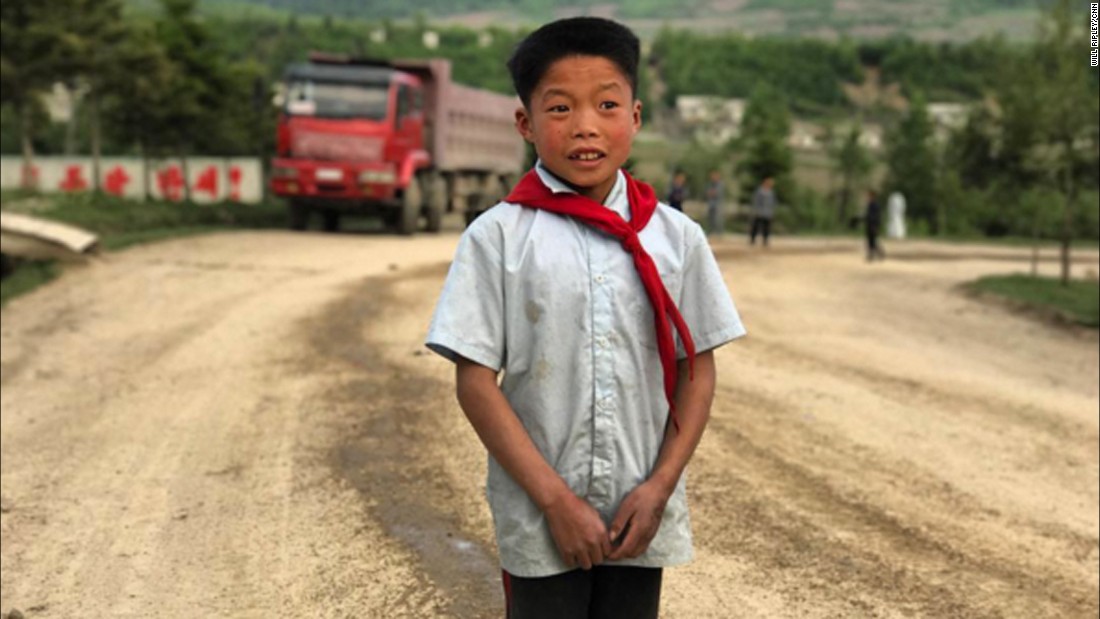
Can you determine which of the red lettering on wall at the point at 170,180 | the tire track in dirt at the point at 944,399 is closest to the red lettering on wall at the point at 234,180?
the red lettering on wall at the point at 170,180

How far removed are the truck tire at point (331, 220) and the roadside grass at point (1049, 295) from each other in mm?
13443

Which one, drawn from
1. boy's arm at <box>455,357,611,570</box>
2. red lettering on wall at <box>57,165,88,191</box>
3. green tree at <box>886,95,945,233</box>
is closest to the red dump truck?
red lettering on wall at <box>57,165,88,191</box>

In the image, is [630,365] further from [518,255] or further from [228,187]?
[228,187]

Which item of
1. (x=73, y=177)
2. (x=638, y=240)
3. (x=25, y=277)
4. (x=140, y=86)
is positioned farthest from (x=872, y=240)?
(x=73, y=177)

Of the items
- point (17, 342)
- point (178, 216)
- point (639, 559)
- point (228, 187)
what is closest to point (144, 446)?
point (17, 342)

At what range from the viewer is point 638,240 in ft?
9.49

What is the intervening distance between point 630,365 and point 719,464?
5501 mm

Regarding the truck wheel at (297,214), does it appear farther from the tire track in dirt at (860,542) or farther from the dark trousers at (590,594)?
the dark trousers at (590,594)

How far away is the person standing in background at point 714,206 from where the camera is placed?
32.3m

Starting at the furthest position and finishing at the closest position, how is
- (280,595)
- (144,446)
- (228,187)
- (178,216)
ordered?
1. (228,187)
2. (178,216)
3. (144,446)
4. (280,595)

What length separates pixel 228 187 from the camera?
50125 millimetres

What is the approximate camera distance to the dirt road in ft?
20.6

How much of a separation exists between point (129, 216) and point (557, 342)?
25.5 m

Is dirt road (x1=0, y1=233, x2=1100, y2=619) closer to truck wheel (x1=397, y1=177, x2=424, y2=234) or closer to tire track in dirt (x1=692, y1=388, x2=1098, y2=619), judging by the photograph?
tire track in dirt (x1=692, y1=388, x2=1098, y2=619)
